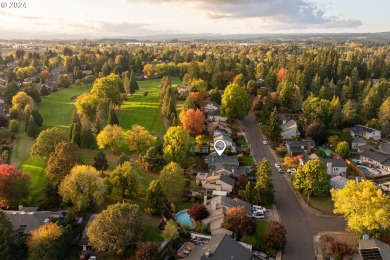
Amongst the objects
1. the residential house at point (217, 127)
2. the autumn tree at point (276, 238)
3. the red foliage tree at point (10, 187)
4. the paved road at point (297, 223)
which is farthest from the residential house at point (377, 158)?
the red foliage tree at point (10, 187)

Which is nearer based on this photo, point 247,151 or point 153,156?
point 153,156

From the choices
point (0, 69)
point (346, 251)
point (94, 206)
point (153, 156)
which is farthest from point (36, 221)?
point (0, 69)

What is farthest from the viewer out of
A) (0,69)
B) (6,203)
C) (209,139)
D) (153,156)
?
(0,69)

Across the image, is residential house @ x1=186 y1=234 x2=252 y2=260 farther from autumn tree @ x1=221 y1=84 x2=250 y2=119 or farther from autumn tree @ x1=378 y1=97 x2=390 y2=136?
autumn tree @ x1=378 y1=97 x2=390 y2=136

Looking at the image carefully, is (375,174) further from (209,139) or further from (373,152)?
(209,139)

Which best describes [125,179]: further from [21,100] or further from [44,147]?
[21,100]

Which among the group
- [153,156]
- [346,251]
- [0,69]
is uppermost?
[0,69]

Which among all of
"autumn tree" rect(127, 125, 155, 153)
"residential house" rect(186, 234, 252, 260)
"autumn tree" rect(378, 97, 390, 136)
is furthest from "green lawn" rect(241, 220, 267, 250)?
"autumn tree" rect(378, 97, 390, 136)
